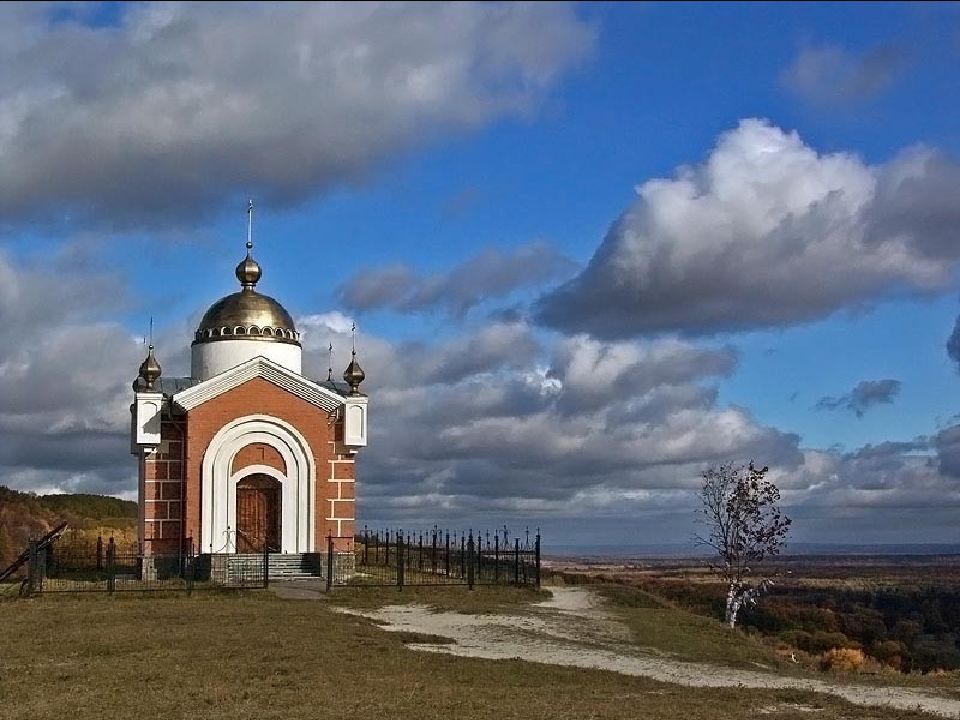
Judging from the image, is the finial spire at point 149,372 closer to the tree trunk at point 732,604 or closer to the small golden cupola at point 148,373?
the small golden cupola at point 148,373

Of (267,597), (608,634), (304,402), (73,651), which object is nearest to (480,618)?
(608,634)

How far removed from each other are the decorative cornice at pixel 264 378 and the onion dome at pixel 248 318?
2056mm

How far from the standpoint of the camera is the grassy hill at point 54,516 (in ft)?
156

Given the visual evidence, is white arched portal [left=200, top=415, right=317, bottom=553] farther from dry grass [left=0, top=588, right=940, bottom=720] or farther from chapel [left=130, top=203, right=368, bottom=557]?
dry grass [left=0, top=588, right=940, bottom=720]

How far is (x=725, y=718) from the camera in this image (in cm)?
1365

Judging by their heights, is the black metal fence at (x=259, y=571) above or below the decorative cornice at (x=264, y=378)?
below

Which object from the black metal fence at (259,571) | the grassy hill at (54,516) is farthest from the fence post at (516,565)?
the grassy hill at (54,516)

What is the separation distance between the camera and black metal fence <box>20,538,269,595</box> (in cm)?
2675

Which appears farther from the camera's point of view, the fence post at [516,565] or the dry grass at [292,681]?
the fence post at [516,565]

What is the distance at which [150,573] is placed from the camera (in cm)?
3045

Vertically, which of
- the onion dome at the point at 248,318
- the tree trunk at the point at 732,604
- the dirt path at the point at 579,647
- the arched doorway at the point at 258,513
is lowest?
the tree trunk at the point at 732,604

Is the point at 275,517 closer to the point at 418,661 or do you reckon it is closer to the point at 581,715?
the point at 418,661

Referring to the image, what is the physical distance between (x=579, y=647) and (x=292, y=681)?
6.22m

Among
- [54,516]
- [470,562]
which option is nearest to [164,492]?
[470,562]
